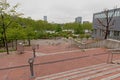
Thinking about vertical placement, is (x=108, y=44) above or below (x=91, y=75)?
above

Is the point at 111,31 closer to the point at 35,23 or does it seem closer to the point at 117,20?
the point at 117,20

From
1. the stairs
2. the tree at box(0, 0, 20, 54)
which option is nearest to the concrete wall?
the stairs

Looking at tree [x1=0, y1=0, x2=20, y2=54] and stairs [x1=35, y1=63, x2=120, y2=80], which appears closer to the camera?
stairs [x1=35, y1=63, x2=120, y2=80]

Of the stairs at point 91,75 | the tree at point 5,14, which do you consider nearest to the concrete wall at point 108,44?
the stairs at point 91,75

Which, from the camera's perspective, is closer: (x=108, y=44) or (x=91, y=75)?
(x=91, y=75)

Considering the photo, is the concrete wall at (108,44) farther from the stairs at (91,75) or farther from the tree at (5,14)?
the tree at (5,14)

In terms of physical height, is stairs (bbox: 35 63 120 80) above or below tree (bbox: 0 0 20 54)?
below

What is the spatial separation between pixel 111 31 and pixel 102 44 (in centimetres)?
1237

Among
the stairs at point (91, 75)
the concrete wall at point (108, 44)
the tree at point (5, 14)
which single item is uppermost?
the tree at point (5, 14)

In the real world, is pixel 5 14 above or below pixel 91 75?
above

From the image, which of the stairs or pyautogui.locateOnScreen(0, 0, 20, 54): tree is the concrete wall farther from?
pyautogui.locateOnScreen(0, 0, 20, 54): tree

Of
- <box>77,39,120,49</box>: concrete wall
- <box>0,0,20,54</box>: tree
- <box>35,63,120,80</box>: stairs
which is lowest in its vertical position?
<box>35,63,120,80</box>: stairs

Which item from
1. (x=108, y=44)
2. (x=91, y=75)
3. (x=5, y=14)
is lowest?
(x=91, y=75)

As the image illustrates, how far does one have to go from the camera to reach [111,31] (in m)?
28.5
